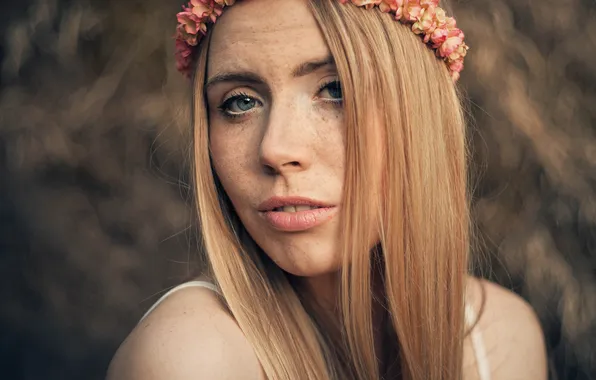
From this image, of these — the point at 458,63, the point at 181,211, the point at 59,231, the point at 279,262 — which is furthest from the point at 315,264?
the point at 59,231

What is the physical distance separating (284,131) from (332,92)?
0.44 ft

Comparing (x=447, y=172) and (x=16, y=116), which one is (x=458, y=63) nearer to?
(x=447, y=172)

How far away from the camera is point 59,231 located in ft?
9.46

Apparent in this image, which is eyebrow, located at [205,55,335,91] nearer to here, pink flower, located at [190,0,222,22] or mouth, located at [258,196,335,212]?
pink flower, located at [190,0,222,22]

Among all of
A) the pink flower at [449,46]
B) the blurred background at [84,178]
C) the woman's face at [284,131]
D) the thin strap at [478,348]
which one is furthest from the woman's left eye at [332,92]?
the blurred background at [84,178]

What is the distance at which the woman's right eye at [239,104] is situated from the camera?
1479mm

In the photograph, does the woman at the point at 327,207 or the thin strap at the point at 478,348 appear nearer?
the woman at the point at 327,207

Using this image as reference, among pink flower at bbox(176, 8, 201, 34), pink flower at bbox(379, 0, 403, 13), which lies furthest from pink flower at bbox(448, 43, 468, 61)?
pink flower at bbox(176, 8, 201, 34)

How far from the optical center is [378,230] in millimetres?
1462

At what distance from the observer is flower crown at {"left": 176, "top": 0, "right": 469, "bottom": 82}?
4.86ft

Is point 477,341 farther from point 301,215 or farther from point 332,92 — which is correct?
point 332,92

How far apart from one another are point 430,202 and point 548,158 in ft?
3.65

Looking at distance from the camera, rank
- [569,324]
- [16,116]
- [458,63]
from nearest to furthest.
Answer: [458,63] → [569,324] → [16,116]

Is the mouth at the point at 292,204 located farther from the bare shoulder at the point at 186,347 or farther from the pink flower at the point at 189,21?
the pink flower at the point at 189,21
